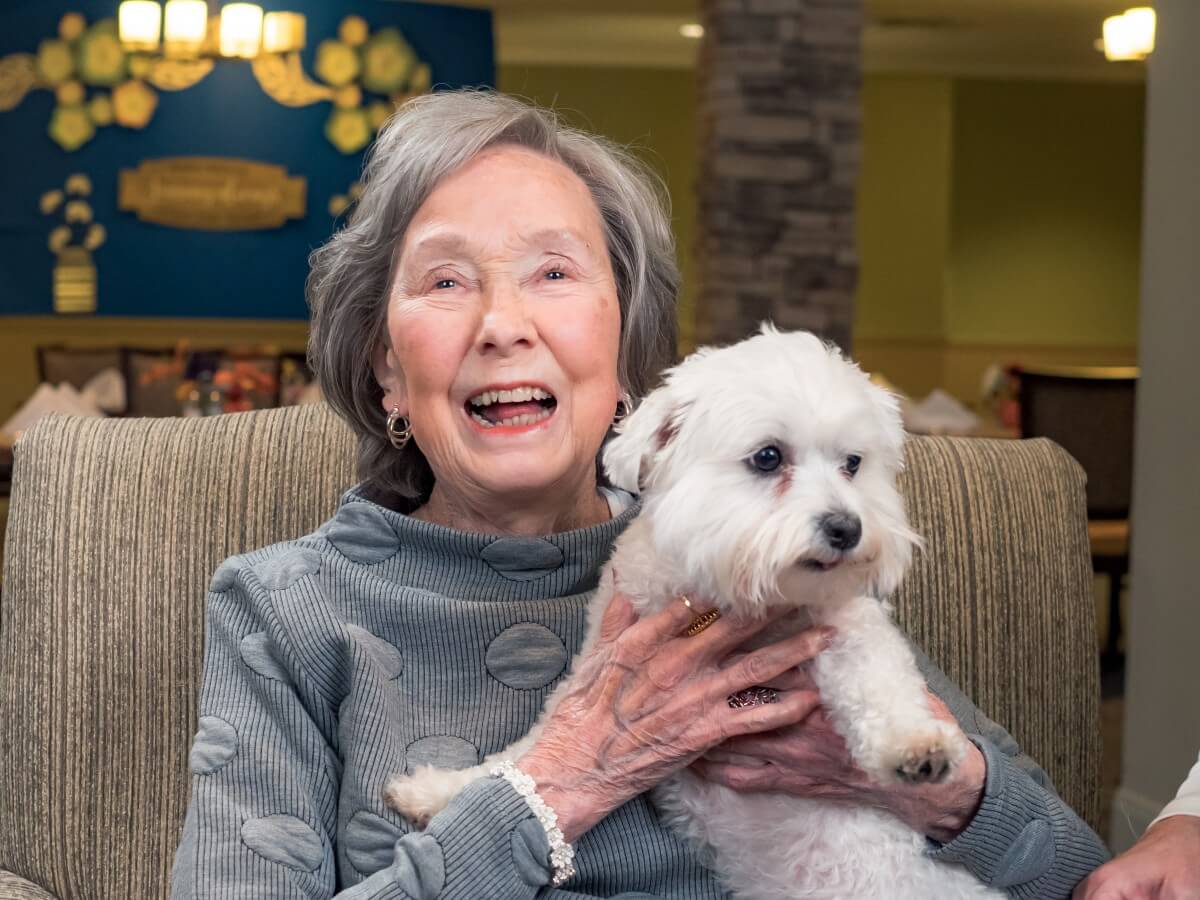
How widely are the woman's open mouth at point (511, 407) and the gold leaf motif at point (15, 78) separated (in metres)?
7.87

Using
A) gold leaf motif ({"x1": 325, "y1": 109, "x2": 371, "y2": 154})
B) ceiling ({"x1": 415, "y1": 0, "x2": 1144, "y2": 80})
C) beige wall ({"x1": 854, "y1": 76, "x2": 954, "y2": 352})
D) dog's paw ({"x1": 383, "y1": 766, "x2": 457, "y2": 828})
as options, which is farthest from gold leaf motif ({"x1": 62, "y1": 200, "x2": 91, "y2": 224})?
dog's paw ({"x1": 383, "y1": 766, "x2": 457, "y2": 828})

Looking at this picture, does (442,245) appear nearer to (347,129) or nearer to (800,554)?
(800,554)

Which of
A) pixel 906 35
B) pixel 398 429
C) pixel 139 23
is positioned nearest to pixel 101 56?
pixel 139 23

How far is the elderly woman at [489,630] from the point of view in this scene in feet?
4.09

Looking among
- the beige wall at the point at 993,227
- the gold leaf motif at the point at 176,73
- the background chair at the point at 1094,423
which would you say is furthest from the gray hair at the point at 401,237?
the beige wall at the point at 993,227

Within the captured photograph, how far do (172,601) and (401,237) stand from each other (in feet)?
1.69

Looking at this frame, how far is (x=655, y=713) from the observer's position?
1.24 m

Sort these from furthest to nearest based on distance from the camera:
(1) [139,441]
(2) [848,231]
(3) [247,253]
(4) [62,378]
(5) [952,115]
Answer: (5) [952,115] < (3) [247,253] < (4) [62,378] < (2) [848,231] < (1) [139,441]

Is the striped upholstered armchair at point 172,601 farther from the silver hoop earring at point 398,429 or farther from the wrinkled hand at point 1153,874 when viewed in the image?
the wrinkled hand at point 1153,874

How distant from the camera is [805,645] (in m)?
1.22

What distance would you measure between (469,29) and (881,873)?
27.0ft

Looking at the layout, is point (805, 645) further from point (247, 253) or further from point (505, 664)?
point (247, 253)

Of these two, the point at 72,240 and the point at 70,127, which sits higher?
the point at 70,127

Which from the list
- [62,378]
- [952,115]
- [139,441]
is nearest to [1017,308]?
Answer: [952,115]
